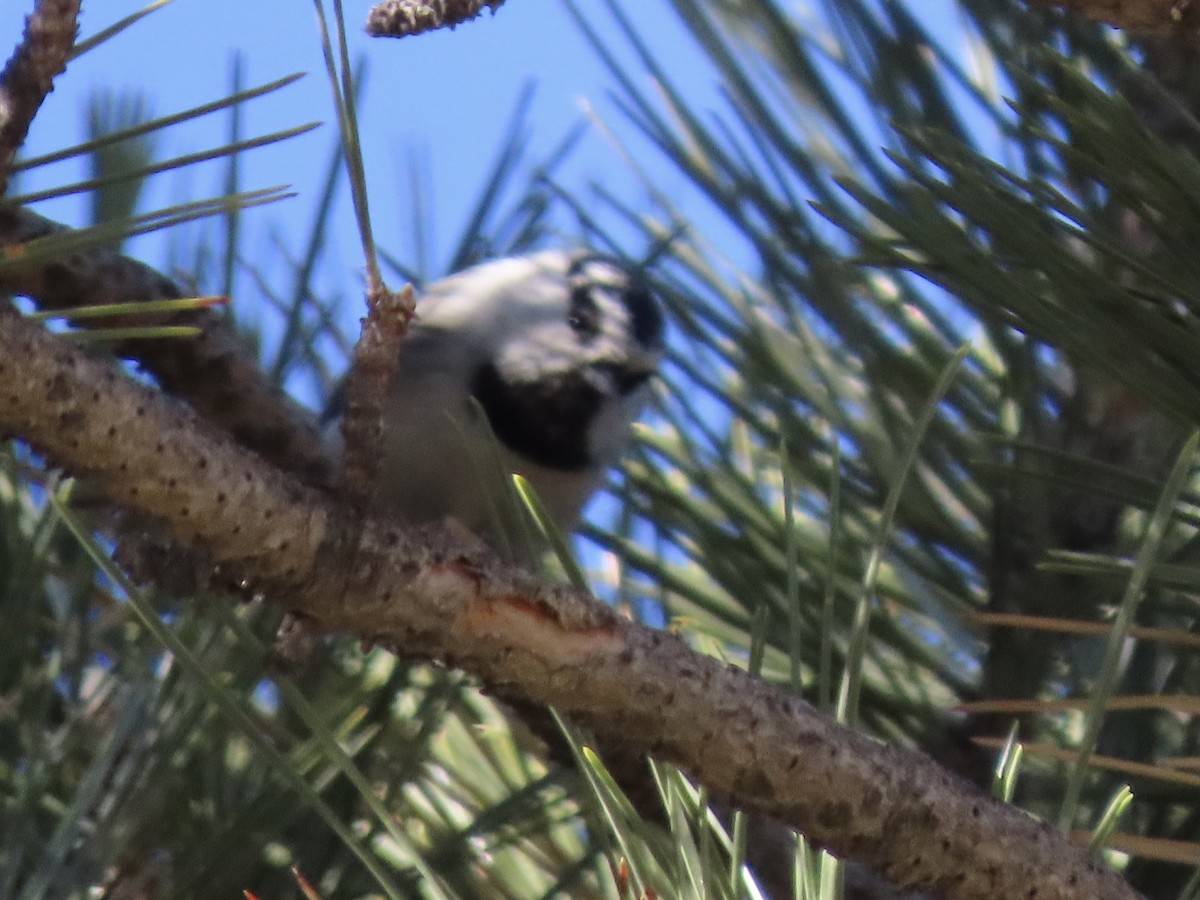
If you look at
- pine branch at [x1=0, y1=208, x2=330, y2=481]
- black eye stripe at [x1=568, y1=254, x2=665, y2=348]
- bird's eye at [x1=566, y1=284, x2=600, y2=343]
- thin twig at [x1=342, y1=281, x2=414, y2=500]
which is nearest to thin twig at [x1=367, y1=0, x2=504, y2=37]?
thin twig at [x1=342, y1=281, x2=414, y2=500]

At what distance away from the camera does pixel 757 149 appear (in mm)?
820

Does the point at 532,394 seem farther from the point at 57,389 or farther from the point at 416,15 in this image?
the point at 57,389

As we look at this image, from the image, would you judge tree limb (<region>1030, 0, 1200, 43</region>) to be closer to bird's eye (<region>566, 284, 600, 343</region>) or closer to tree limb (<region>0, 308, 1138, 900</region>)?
tree limb (<region>0, 308, 1138, 900</region>)

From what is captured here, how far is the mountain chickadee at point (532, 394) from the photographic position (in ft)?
3.42

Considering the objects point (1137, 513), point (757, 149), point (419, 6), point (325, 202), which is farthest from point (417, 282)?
point (419, 6)

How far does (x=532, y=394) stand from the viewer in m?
1.08

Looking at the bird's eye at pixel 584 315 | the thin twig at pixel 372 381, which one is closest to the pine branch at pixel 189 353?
the bird's eye at pixel 584 315

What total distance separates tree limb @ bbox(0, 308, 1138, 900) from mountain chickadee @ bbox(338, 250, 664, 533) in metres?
0.57

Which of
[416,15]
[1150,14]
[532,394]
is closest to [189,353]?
[532,394]

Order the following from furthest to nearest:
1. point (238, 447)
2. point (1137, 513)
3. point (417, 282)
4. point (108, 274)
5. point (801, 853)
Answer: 1. point (417, 282)
2. point (1137, 513)
3. point (108, 274)
4. point (801, 853)
5. point (238, 447)

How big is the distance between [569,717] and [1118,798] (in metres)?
0.16

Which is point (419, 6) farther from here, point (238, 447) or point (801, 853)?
point (801, 853)

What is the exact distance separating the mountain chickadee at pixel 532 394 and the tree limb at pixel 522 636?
57 centimetres

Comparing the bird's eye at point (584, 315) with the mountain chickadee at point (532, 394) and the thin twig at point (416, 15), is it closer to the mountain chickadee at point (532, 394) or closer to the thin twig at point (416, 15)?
the mountain chickadee at point (532, 394)
